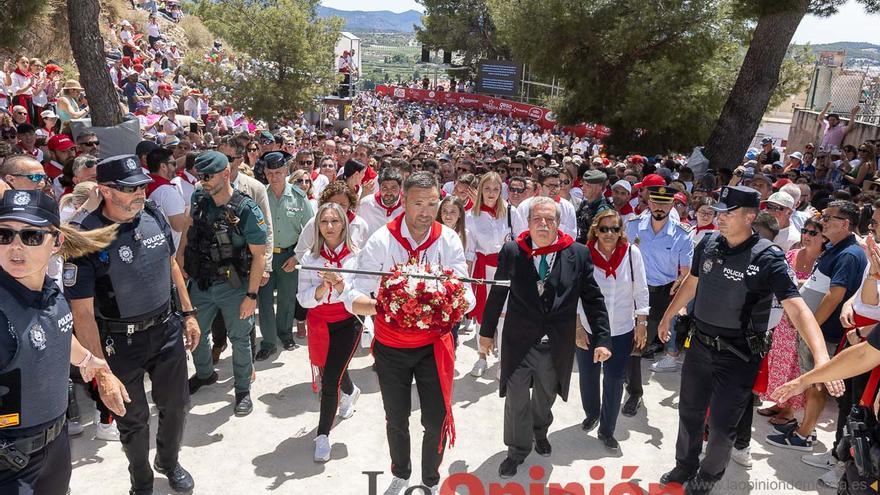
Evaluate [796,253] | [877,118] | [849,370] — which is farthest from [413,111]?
[849,370]

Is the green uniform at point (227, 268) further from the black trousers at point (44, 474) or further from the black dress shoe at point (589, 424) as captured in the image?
the black dress shoe at point (589, 424)

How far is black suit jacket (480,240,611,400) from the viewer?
4.58 m

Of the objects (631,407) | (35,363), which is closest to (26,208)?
(35,363)

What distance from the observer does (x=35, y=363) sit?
9.40 feet

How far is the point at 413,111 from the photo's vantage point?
42.3m

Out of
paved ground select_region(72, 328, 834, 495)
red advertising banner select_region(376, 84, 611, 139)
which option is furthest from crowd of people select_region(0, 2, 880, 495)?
red advertising banner select_region(376, 84, 611, 139)

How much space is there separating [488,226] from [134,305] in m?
3.89

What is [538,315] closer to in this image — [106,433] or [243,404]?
[243,404]

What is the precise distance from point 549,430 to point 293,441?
216 centimetres

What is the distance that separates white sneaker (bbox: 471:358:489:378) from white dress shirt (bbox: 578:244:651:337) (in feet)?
5.41

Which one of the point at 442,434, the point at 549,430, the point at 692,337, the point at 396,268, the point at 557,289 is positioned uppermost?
the point at 396,268

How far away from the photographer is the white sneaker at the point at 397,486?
4324mm

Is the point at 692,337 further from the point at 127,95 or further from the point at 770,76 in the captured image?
the point at 127,95

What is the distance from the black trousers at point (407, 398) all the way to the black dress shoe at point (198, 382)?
8.18 ft
